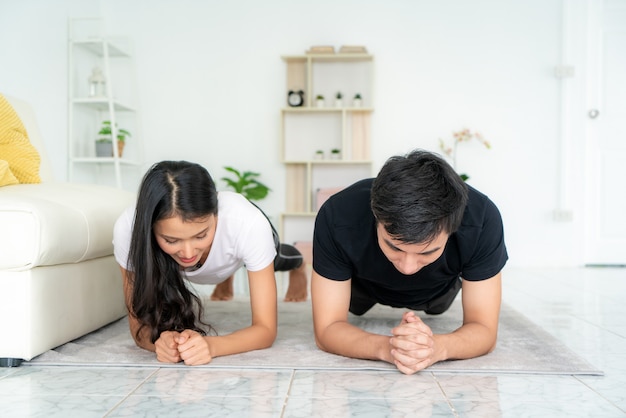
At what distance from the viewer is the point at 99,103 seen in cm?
482

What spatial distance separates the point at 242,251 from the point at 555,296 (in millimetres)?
2083

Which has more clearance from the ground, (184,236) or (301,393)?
(184,236)

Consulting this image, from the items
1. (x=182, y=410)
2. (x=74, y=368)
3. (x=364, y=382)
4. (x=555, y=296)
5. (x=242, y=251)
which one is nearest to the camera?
(x=182, y=410)

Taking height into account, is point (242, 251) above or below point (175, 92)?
below

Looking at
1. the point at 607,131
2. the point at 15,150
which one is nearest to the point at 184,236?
the point at 15,150

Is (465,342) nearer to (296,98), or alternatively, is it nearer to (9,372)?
(9,372)

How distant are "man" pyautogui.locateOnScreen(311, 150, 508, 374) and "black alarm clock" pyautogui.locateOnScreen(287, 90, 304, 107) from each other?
3.39 metres

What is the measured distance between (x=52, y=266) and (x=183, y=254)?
16.1 inches

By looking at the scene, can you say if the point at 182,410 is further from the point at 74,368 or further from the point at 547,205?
the point at 547,205

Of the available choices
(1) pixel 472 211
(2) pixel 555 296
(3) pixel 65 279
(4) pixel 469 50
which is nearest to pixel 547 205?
(4) pixel 469 50

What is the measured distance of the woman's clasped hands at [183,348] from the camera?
1.63 m

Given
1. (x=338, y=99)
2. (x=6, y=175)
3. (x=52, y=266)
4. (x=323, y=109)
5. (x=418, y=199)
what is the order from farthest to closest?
(x=338, y=99) < (x=323, y=109) < (x=6, y=175) < (x=52, y=266) < (x=418, y=199)

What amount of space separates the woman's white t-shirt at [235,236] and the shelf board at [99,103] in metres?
3.10

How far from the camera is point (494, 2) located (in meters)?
5.08
